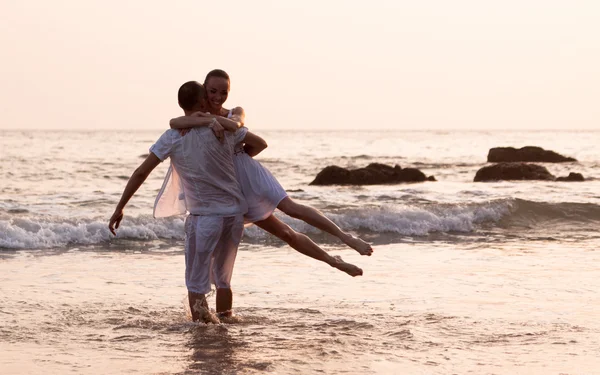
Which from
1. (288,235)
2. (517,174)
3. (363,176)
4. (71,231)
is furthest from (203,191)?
(517,174)

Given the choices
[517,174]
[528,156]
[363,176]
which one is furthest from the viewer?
[528,156]

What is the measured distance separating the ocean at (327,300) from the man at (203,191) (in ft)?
1.39

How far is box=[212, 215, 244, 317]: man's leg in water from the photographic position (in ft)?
21.9

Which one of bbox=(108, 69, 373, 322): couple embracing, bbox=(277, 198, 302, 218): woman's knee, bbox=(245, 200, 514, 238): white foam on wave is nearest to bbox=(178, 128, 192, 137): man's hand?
bbox=(108, 69, 373, 322): couple embracing

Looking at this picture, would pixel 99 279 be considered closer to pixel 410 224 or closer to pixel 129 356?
pixel 129 356

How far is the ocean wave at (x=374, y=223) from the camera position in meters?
12.8

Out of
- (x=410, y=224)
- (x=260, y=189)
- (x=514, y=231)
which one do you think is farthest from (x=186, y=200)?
(x=514, y=231)

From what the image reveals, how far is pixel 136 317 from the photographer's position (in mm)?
7094

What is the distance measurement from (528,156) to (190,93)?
1385 inches

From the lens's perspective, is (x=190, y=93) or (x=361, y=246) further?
(x=361, y=246)

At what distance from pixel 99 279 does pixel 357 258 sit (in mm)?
3253

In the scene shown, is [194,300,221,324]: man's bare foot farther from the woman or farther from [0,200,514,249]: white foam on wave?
[0,200,514,249]: white foam on wave

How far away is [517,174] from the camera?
27125 millimetres

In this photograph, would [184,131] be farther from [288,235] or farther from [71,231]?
[71,231]
